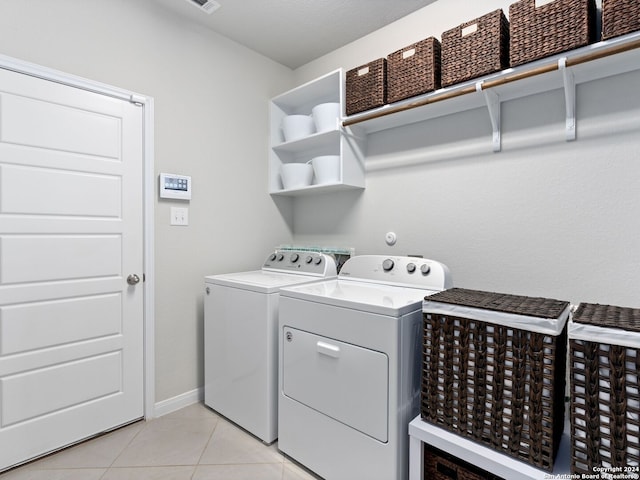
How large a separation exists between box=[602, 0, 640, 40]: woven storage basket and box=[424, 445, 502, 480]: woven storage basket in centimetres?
172

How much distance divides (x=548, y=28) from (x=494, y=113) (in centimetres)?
41

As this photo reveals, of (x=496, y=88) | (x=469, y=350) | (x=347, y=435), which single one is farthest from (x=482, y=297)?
(x=496, y=88)

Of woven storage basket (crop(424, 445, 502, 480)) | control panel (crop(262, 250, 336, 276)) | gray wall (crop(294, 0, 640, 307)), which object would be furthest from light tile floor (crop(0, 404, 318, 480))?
gray wall (crop(294, 0, 640, 307))

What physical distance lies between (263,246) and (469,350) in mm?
1880

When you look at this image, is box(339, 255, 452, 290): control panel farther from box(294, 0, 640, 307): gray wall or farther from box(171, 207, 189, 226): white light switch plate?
box(171, 207, 189, 226): white light switch plate

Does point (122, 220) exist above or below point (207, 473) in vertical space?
above

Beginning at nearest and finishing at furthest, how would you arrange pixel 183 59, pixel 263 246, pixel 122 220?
pixel 122 220 < pixel 183 59 < pixel 263 246

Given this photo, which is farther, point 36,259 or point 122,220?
point 122,220

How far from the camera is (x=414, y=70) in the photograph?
74.4 inches

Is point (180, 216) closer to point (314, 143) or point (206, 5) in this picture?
point (314, 143)

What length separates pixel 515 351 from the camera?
3.68 feet

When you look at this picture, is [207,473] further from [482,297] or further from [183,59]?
[183,59]

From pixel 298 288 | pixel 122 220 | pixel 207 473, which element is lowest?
pixel 207 473

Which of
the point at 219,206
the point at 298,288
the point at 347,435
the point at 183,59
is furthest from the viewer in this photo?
the point at 219,206
